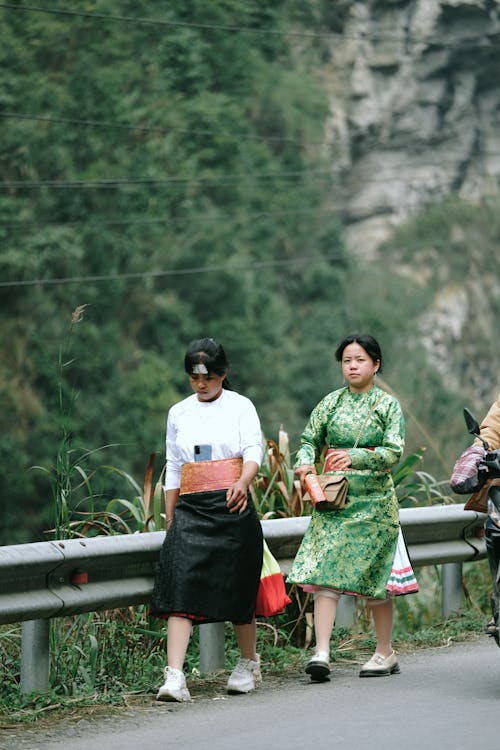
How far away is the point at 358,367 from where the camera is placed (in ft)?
21.8

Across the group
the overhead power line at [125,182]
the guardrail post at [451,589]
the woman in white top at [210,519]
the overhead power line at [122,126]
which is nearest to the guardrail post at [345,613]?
the guardrail post at [451,589]

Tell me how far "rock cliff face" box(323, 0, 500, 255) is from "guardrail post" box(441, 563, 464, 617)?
A: 5441 cm

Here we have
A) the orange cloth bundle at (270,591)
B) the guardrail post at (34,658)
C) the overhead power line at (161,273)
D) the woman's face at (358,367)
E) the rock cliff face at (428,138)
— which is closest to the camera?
the guardrail post at (34,658)

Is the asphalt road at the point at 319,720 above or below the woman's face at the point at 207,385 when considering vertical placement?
below

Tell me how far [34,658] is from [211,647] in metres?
1.07

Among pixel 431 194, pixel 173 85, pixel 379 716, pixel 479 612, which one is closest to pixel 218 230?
pixel 173 85

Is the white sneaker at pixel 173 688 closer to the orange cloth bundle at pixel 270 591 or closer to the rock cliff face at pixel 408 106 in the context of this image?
the orange cloth bundle at pixel 270 591

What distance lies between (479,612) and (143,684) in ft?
8.75

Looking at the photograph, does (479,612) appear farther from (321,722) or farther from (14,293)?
(14,293)

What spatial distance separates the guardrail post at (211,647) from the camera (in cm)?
668

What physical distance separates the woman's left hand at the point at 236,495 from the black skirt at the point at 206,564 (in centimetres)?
3

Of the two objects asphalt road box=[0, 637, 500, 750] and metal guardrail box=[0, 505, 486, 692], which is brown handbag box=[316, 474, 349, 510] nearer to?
metal guardrail box=[0, 505, 486, 692]

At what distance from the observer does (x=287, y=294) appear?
2034 inches

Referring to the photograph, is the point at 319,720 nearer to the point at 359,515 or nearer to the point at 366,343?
the point at 359,515
